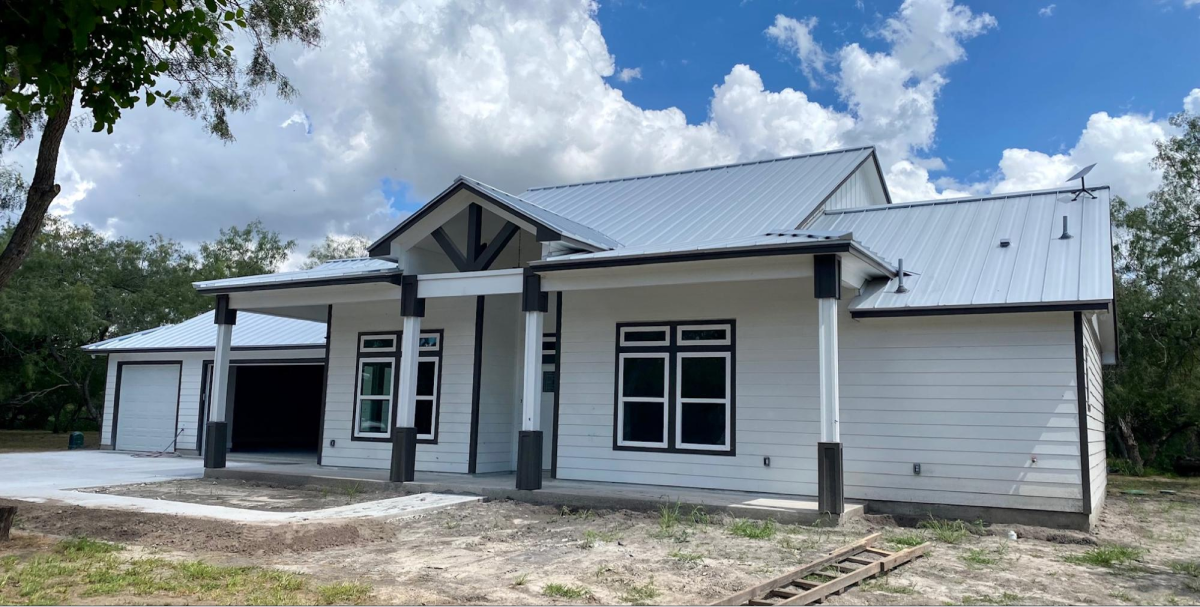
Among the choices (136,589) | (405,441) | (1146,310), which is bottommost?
(136,589)

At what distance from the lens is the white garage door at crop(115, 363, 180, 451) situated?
19.5 m

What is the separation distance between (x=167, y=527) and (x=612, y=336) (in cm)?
602

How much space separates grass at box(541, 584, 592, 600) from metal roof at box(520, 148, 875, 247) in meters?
6.66

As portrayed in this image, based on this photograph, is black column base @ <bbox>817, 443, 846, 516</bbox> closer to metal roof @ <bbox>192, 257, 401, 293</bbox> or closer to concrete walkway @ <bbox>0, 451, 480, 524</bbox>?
concrete walkway @ <bbox>0, 451, 480, 524</bbox>

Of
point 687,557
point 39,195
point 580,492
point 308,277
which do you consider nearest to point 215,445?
point 308,277

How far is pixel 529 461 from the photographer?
35.1 ft

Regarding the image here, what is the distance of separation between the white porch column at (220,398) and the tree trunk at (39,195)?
6.43 meters

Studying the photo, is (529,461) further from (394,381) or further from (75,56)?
(75,56)

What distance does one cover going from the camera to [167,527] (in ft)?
26.9

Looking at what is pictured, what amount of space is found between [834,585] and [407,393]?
287 inches

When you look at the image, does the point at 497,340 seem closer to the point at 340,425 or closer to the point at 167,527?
the point at 340,425

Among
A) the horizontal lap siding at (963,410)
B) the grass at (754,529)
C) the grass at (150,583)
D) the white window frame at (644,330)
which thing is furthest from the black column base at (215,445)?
the horizontal lap siding at (963,410)

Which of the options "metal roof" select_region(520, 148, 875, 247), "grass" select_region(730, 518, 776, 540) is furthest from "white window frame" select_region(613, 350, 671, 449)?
"grass" select_region(730, 518, 776, 540)

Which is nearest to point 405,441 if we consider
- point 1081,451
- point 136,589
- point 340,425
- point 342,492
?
point 342,492
